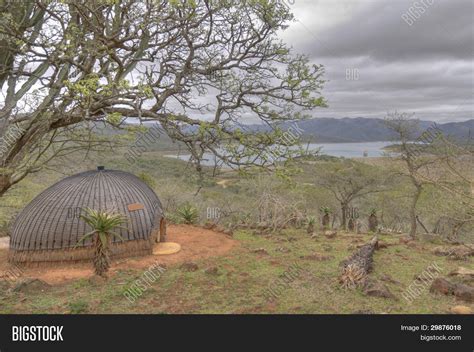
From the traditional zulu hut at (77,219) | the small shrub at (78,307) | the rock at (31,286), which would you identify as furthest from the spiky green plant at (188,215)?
the small shrub at (78,307)

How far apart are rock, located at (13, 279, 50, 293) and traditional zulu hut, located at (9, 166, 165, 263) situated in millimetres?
1479

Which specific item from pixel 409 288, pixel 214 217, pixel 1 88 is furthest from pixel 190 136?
pixel 214 217

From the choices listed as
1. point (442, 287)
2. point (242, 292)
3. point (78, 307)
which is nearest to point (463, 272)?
point (442, 287)

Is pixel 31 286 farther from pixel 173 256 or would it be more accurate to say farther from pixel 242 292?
pixel 242 292

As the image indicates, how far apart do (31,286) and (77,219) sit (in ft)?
9.09

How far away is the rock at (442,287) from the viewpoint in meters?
8.84

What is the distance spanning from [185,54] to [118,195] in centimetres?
608

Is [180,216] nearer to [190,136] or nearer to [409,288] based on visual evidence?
[190,136]

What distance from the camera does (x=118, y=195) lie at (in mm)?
12422

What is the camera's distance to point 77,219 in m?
11.3

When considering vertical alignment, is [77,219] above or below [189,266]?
above

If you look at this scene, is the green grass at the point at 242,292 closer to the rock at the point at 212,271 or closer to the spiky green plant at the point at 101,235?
the rock at the point at 212,271

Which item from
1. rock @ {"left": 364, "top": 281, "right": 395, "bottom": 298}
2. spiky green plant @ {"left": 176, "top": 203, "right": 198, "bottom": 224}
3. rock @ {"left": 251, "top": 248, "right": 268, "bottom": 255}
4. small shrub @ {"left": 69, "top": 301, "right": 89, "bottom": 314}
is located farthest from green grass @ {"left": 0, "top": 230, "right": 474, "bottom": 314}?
spiky green plant @ {"left": 176, "top": 203, "right": 198, "bottom": 224}

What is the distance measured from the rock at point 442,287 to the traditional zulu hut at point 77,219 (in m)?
9.65
